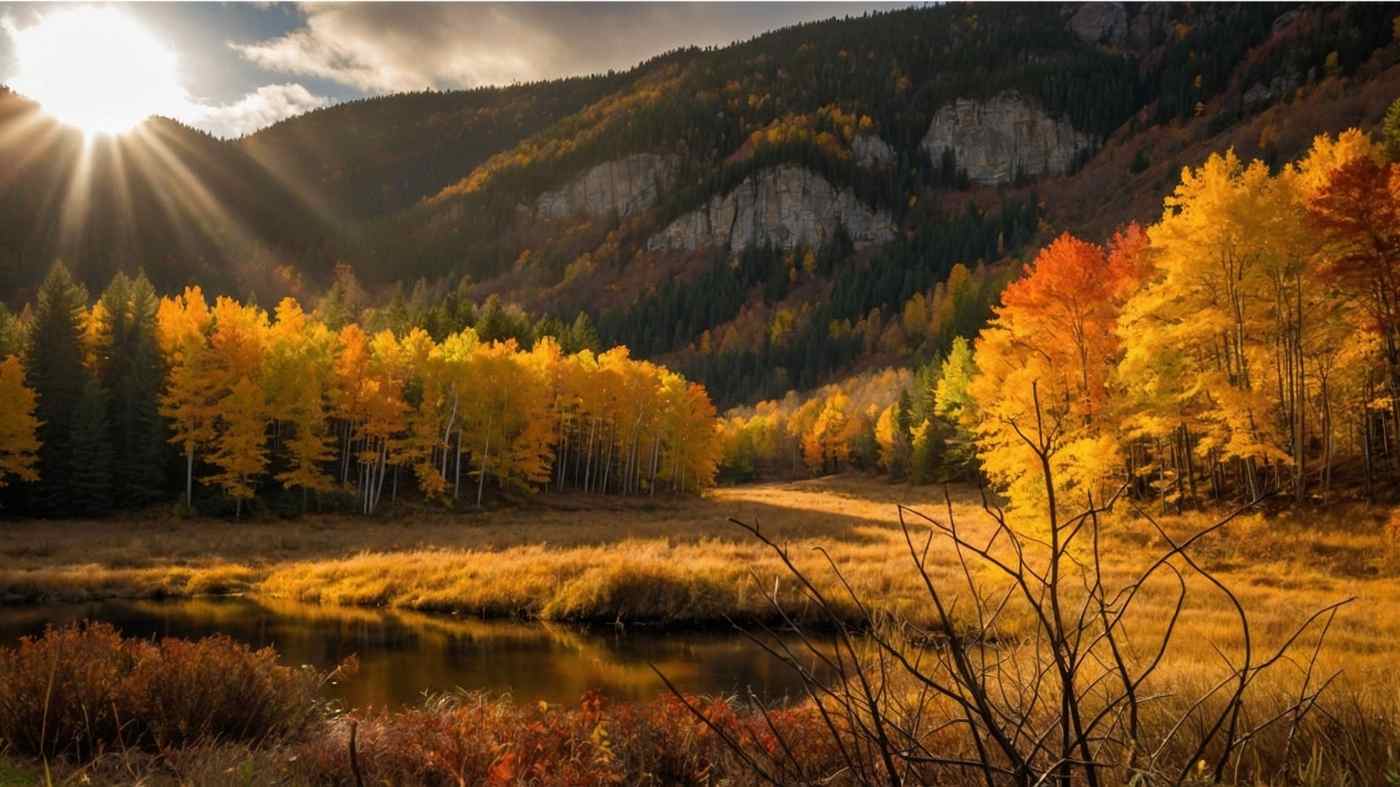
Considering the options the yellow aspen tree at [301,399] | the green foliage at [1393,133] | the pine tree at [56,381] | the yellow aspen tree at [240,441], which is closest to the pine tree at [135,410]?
the pine tree at [56,381]

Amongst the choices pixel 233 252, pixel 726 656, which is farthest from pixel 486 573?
pixel 233 252

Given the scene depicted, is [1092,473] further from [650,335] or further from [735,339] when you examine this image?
[650,335]

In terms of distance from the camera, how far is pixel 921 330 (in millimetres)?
143875

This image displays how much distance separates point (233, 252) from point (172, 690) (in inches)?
8456

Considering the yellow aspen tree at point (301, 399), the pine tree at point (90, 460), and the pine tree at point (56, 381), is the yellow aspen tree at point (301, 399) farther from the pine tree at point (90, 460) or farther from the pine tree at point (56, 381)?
the pine tree at point (56, 381)

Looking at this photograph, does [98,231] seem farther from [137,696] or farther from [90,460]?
[137,696]

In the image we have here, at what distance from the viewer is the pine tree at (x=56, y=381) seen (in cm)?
3509

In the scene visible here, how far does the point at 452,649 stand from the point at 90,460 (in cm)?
3155

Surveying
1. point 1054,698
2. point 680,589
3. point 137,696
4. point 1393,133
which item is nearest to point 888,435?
point 1393,133

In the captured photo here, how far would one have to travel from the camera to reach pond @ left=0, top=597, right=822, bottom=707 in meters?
12.4

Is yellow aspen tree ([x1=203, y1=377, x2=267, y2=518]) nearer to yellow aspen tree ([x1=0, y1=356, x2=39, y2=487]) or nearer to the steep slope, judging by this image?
yellow aspen tree ([x1=0, y1=356, x2=39, y2=487])

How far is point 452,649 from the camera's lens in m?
15.3

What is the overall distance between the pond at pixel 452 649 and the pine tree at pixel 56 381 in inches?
873

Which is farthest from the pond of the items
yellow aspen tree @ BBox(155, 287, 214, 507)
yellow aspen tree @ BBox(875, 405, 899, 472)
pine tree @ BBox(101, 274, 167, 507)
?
yellow aspen tree @ BBox(875, 405, 899, 472)
